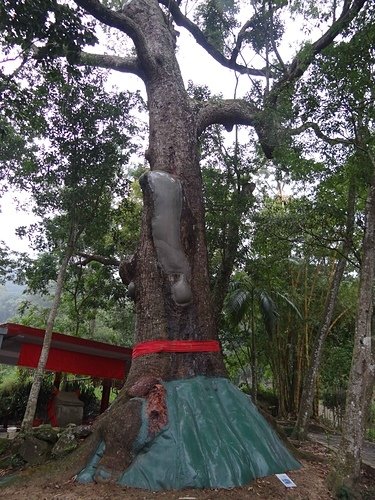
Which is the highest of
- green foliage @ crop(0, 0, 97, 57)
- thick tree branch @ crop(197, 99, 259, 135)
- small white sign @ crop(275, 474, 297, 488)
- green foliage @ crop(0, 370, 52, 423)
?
thick tree branch @ crop(197, 99, 259, 135)

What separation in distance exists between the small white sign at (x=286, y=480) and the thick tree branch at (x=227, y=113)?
500 centimetres

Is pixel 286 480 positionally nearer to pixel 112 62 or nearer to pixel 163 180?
pixel 163 180

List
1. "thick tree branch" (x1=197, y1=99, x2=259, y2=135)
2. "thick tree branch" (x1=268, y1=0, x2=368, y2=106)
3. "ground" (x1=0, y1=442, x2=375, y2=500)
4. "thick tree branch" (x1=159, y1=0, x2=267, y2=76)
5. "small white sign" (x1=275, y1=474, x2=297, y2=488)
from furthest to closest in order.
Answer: "thick tree branch" (x1=159, y1=0, x2=267, y2=76) → "thick tree branch" (x1=197, y1=99, x2=259, y2=135) → "thick tree branch" (x1=268, y1=0, x2=368, y2=106) → "small white sign" (x1=275, y1=474, x2=297, y2=488) → "ground" (x1=0, y1=442, x2=375, y2=500)

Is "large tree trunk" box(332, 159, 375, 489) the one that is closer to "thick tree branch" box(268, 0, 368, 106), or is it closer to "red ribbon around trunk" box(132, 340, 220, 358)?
"red ribbon around trunk" box(132, 340, 220, 358)

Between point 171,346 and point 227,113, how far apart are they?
14.1 ft

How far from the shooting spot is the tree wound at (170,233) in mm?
4812

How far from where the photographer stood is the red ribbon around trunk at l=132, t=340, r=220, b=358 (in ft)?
15.1

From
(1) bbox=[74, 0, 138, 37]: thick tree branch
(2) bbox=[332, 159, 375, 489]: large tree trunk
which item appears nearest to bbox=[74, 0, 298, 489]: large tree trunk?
(1) bbox=[74, 0, 138, 37]: thick tree branch

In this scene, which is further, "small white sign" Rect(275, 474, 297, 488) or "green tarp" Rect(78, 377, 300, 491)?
"small white sign" Rect(275, 474, 297, 488)

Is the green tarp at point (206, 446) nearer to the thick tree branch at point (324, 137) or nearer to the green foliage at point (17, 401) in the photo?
the thick tree branch at point (324, 137)

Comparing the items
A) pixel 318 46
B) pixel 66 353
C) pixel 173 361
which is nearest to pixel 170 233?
pixel 173 361

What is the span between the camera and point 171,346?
4.61 meters

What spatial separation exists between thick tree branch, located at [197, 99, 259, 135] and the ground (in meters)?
5.09

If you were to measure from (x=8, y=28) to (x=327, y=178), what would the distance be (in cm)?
452
